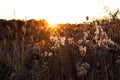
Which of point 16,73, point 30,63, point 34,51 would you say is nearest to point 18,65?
point 16,73

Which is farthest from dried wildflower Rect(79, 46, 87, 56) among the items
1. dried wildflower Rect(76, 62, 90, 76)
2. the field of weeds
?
dried wildflower Rect(76, 62, 90, 76)

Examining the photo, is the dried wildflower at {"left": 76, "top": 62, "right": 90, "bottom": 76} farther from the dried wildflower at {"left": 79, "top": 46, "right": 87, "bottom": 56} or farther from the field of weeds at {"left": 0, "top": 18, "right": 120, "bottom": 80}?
the dried wildflower at {"left": 79, "top": 46, "right": 87, "bottom": 56}

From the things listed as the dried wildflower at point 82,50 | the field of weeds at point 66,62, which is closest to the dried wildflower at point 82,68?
the field of weeds at point 66,62

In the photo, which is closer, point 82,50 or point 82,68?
point 82,68

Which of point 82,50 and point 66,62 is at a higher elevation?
point 82,50

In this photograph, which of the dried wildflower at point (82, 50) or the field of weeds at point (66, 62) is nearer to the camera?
the field of weeds at point (66, 62)

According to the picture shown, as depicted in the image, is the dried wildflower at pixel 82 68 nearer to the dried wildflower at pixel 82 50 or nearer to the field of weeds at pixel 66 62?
the field of weeds at pixel 66 62

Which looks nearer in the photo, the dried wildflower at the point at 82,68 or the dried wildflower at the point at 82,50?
the dried wildflower at the point at 82,68

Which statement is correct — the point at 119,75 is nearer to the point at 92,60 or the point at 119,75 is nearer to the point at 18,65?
the point at 92,60

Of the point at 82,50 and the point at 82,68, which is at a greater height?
the point at 82,50

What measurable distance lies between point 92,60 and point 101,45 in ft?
0.81

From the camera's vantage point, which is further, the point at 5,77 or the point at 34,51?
the point at 34,51

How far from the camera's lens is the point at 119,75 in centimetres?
421

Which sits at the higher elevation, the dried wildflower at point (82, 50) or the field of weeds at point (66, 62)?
the dried wildflower at point (82, 50)
